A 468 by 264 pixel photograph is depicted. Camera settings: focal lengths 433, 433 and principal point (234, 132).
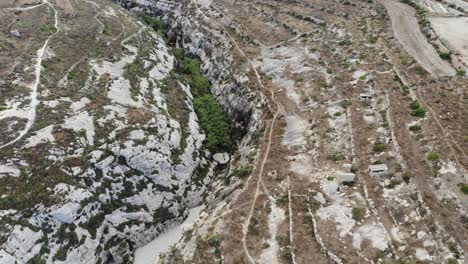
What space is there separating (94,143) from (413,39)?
2294 inches

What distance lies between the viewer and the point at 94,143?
56.6 meters

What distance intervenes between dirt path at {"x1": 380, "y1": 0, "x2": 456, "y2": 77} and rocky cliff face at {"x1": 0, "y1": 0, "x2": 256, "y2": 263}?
29513 mm

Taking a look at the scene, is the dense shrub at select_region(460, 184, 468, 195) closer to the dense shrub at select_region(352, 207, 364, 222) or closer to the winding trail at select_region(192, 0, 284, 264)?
the dense shrub at select_region(352, 207, 364, 222)

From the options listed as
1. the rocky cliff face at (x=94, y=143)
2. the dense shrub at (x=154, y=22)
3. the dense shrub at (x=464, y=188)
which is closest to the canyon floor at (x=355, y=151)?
the dense shrub at (x=464, y=188)

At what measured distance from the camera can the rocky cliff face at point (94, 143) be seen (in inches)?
1901

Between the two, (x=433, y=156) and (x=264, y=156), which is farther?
(x=264, y=156)

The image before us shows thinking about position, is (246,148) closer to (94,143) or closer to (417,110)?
(94,143)

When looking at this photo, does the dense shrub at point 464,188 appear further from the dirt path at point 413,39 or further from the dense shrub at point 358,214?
the dirt path at point 413,39

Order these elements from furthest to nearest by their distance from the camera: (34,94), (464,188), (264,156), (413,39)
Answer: (413,39)
(34,94)
(264,156)
(464,188)

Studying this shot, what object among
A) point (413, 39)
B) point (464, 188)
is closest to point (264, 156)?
point (464, 188)

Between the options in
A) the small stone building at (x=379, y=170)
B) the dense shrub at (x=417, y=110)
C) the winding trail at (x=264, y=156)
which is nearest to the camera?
the winding trail at (x=264, y=156)

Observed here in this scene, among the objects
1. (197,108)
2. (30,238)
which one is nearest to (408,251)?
(30,238)

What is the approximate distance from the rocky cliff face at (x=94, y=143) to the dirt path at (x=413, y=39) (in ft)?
96.8

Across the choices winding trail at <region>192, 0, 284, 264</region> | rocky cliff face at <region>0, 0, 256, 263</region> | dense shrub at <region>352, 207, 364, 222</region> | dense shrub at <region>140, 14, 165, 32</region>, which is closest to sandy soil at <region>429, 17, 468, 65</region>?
winding trail at <region>192, 0, 284, 264</region>
